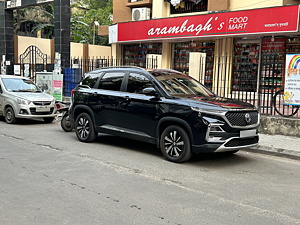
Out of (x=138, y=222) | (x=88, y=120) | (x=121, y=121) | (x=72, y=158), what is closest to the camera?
(x=138, y=222)

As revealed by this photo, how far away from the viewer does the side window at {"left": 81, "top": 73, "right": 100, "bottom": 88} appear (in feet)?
28.5

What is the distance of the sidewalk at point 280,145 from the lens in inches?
311

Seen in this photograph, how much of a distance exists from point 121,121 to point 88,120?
4.03 feet

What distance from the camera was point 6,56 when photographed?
23.0 m

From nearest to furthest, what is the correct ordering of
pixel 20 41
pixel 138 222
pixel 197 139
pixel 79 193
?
pixel 138 222 < pixel 79 193 < pixel 197 139 < pixel 20 41

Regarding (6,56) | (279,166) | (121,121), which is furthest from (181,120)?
(6,56)

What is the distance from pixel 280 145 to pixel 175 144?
3.23 meters

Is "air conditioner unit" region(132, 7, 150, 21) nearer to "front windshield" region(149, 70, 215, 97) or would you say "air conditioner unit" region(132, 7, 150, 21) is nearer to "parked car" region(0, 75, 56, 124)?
"parked car" region(0, 75, 56, 124)

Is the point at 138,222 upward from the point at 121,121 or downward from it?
downward

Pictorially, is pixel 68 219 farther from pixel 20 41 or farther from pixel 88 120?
pixel 20 41

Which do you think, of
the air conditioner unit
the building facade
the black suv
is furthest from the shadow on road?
the air conditioner unit

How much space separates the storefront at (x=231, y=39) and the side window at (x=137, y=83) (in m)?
5.46

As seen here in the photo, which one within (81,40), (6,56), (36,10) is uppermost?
(36,10)

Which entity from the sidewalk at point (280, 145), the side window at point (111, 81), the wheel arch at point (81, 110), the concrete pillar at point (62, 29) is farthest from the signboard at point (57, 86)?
the sidewalk at point (280, 145)
